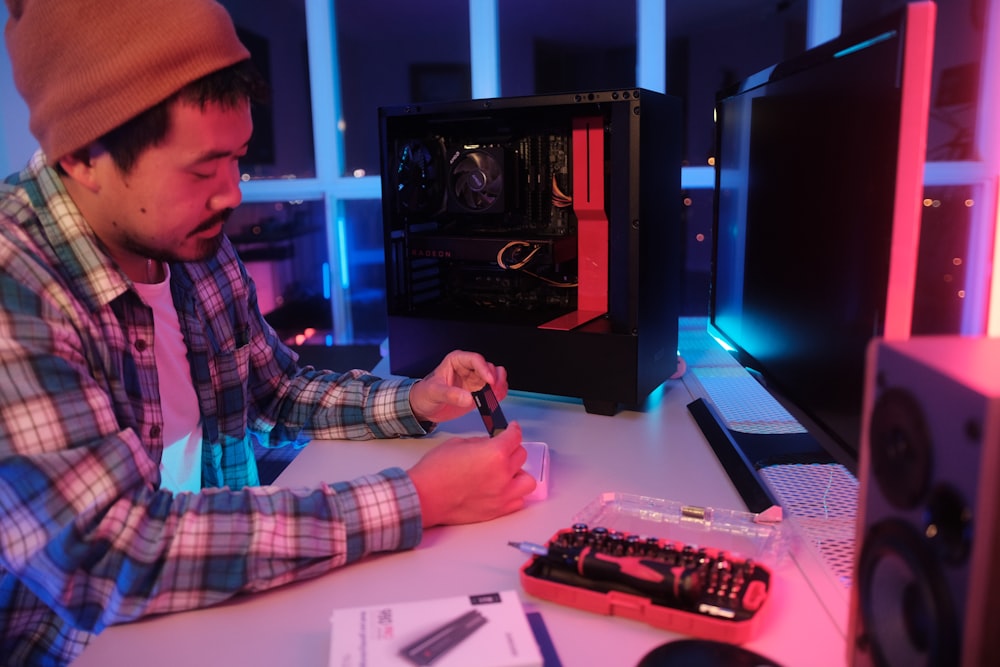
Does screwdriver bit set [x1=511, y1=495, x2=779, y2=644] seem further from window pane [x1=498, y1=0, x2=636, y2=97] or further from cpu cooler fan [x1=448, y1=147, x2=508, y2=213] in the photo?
window pane [x1=498, y1=0, x2=636, y2=97]

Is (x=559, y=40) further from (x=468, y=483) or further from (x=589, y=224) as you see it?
(x=468, y=483)

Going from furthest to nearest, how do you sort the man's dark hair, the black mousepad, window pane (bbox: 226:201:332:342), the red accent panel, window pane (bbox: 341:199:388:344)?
window pane (bbox: 226:201:332:342) → window pane (bbox: 341:199:388:344) → the red accent panel → the man's dark hair → the black mousepad

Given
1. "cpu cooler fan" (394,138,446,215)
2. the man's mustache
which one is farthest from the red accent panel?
the man's mustache

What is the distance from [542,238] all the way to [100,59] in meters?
0.65

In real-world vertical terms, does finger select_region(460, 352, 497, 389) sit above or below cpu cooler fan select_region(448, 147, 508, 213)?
below

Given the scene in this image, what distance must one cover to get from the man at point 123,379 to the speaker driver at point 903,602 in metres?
0.41

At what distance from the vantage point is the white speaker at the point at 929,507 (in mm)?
350

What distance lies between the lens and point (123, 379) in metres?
0.86

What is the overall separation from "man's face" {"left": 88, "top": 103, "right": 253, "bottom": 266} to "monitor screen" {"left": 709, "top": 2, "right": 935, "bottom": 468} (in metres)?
0.66

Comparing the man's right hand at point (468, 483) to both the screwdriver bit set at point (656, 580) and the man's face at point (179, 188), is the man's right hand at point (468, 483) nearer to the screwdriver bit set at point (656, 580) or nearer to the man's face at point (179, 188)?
the screwdriver bit set at point (656, 580)

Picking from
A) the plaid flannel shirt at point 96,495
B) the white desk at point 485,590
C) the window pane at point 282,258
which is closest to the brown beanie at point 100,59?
the plaid flannel shirt at point 96,495

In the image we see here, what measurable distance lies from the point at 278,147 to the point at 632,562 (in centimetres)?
369

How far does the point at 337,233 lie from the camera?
89.5 inches

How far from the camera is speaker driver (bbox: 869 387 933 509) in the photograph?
40 centimetres
